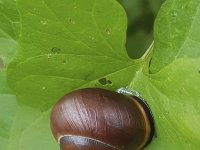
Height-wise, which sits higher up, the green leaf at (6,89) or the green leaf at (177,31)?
the green leaf at (177,31)

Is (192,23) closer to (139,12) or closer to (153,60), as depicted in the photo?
(153,60)

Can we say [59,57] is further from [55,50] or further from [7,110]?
[7,110]

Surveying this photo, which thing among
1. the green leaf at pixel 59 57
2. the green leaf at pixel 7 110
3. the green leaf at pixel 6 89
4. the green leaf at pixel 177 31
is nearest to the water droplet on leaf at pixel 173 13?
the green leaf at pixel 177 31

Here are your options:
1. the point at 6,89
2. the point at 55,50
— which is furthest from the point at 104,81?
the point at 6,89

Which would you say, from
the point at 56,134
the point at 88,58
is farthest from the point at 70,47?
the point at 56,134

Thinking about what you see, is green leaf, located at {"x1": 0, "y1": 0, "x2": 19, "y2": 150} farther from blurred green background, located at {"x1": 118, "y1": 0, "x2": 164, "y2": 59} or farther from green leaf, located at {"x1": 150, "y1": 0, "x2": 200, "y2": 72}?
green leaf, located at {"x1": 150, "y1": 0, "x2": 200, "y2": 72}

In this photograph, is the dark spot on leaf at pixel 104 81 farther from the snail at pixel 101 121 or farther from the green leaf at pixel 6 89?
the green leaf at pixel 6 89
